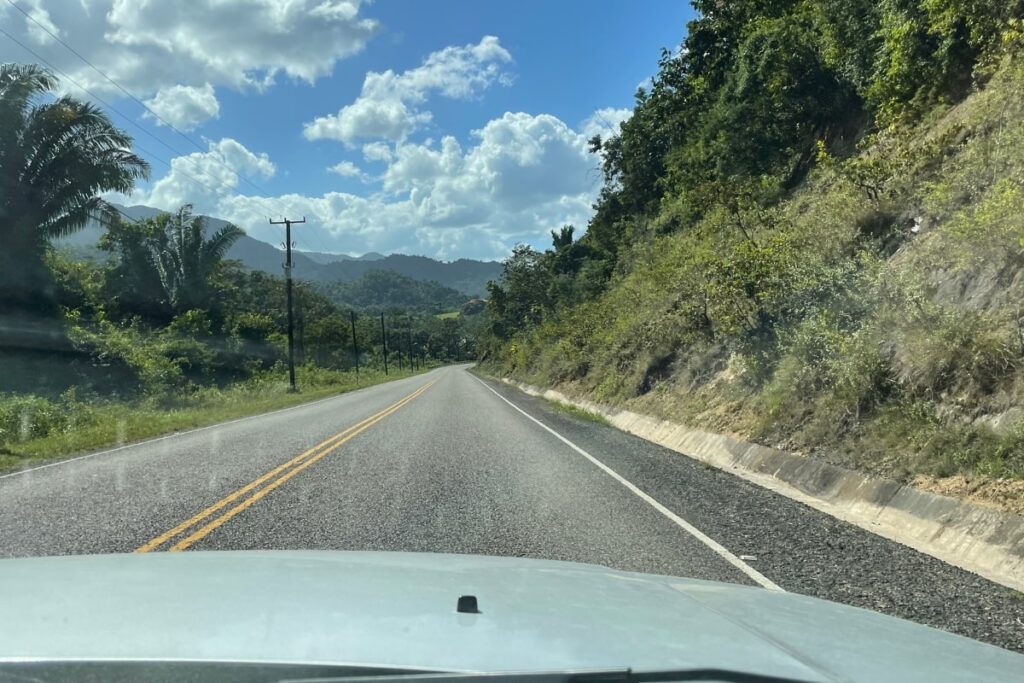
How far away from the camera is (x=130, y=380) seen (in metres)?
31.9

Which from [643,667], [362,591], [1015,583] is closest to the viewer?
[643,667]

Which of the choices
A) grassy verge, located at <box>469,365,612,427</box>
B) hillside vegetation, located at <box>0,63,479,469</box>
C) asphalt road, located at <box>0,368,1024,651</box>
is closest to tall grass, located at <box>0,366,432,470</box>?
hillside vegetation, located at <box>0,63,479,469</box>

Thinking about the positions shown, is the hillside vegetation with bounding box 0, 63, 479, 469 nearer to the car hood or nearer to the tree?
the tree

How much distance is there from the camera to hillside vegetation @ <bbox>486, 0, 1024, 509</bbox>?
917cm

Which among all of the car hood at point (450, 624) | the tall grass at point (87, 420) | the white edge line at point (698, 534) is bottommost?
the tall grass at point (87, 420)

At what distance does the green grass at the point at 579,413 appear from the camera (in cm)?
2138

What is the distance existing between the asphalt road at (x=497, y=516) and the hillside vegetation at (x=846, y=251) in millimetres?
1709

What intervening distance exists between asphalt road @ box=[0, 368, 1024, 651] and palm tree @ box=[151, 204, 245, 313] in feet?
114

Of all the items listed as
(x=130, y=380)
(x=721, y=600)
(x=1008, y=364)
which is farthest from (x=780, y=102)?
(x=130, y=380)

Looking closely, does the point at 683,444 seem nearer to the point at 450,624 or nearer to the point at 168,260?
the point at 450,624

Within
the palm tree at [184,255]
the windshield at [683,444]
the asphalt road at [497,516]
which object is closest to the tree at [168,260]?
the palm tree at [184,255]

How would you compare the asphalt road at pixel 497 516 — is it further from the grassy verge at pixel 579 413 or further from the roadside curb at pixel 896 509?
the grassy verge at pixel 579 413

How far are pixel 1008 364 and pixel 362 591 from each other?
7970 mm

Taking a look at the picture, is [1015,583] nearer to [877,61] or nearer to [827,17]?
[877,61]
